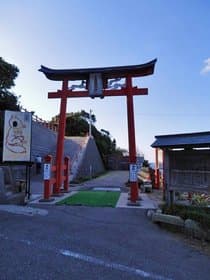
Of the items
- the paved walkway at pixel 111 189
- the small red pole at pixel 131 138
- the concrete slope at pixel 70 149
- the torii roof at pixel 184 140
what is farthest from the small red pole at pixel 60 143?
the concrete slope at pixel 70 149

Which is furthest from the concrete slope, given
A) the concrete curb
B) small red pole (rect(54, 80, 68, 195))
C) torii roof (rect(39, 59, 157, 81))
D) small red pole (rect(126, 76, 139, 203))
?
the concrete curb

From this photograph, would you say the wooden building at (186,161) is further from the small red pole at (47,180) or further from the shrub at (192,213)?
the small red pole at (47,180)

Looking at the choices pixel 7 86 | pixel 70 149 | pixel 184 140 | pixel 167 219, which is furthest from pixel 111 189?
pixel 70 149

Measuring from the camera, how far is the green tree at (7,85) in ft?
68.2

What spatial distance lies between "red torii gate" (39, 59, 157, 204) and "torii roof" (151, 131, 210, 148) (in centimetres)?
132

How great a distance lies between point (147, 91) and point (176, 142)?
111 inches

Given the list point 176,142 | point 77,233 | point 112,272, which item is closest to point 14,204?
point 77,233

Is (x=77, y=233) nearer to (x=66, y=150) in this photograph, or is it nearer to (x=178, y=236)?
(x=178, y=236)

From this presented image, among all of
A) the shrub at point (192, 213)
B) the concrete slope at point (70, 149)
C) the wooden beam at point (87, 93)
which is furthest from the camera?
the concrete slope at point (70, 149)

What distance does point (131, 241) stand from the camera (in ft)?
16.3

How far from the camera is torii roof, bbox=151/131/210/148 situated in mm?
7996

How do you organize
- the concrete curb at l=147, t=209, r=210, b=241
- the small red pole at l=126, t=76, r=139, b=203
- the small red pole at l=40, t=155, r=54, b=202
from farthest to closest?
the small red pole at l=126, t=76, r=139, b=203, the small red pole at l=40, t=155, r=54, b=202, the concrete curb at l=147, t=209, r=210, b=241

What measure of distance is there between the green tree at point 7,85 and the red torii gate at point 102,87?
9995mm

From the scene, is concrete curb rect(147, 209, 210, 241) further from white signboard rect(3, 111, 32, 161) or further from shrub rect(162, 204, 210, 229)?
white signboard rect(3, 111, 32, 161)
